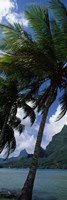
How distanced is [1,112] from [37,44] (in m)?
10.1

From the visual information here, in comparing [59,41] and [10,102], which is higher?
[59,41]

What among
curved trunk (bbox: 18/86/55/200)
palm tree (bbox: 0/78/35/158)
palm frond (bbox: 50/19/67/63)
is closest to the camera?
curved trunk (bbox: 18/86/55/200)

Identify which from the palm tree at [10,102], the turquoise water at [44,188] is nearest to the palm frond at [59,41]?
the palm tree at [10,102]

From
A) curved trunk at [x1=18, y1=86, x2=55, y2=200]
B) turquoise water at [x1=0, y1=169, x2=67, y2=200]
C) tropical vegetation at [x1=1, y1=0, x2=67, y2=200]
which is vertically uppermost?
tropical vegetation at [x1=1, y1=0, x2=67, y2=200]

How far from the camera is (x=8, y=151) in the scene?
29828 mm

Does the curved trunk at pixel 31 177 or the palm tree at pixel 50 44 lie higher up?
the palm tree at pixel 50 44

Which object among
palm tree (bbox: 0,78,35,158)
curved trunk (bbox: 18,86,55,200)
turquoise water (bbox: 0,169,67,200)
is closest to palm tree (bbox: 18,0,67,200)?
curved trunk (bbox: 18,86,55,200)

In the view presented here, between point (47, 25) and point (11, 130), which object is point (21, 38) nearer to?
point (47, 25)

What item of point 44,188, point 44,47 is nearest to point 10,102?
point 44,47

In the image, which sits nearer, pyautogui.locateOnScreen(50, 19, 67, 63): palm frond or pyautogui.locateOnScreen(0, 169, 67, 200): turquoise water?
pyautogui.locateOnScreen(50, 19, 67, 63): palm frond

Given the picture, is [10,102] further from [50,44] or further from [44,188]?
[44,188]

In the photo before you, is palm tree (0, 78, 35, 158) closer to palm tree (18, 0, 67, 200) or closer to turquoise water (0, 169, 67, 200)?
palm tree (18, 0, 67, 200)

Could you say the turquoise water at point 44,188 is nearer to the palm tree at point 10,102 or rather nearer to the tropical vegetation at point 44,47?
the palm tree at point 10,102

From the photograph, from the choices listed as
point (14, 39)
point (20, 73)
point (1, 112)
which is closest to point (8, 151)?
point (1, 112)
